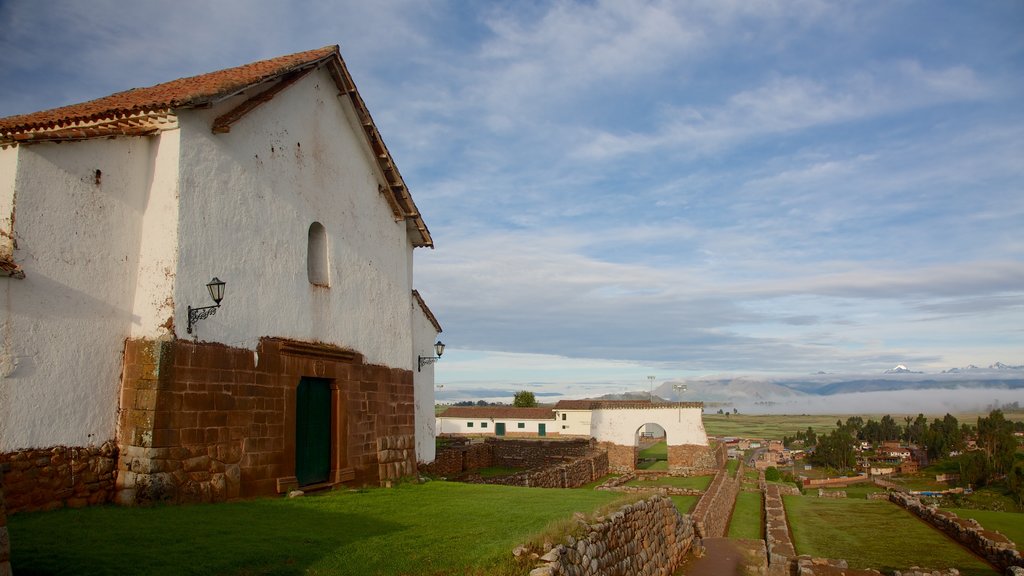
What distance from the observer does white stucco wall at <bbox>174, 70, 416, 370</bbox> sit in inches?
392

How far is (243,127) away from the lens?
35.8 ft

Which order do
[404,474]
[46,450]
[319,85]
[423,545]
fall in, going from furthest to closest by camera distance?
[404,474] < [319,85] < [46,450] < [423,545]

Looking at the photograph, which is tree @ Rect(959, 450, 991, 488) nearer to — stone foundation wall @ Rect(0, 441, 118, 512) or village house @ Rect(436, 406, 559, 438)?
village house @ Rect(436, 406, 559, 438)

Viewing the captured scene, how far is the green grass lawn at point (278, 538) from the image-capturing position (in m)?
6.21

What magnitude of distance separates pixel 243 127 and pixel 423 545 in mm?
7181

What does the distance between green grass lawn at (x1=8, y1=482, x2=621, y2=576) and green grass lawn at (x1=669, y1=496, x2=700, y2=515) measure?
13516 mm

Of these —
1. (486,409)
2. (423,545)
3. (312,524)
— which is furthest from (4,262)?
(486,409)

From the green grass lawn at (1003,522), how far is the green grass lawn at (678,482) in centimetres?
1094

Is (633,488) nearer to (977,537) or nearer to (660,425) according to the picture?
(660,425)

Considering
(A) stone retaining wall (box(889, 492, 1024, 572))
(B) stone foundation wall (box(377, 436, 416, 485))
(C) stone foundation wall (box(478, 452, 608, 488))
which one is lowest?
(A) stone retaining wall (box(889, 492, 1024, 572))

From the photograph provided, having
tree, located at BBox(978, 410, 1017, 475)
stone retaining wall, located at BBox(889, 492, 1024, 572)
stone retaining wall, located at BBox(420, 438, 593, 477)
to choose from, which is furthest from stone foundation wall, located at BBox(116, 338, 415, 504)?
tree, located at BBox(978, 410, 1017, 475)

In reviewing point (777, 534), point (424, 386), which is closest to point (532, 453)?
point (424, 386)

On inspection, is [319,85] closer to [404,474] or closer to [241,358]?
[241,358]

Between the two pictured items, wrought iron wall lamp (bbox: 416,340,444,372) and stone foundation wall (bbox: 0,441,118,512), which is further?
wrought iron wall lamp (bbox: 416,340,444,372)
